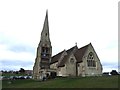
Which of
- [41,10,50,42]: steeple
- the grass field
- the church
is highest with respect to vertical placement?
[41,10,50,42]: steeple

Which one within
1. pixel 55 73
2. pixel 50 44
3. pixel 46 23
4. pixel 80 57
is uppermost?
pixel 46 23

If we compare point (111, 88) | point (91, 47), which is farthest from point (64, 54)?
point (111, 88)

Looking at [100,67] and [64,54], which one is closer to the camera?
[100,67]

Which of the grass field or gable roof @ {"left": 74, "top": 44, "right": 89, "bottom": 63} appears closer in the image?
the grass field

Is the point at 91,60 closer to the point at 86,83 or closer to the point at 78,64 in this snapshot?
the point at 78,64

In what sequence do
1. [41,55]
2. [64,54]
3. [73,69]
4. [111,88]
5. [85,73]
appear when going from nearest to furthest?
[111,88], [85,73], [73,69], [64,54], [41,55]

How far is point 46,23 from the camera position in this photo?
269 feet

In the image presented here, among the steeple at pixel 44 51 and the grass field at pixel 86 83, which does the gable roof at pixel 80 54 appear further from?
the grass field at pixel 86 83

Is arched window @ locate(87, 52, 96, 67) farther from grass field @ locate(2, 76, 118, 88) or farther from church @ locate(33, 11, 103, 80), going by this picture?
grass field @ locate(2, 76, 118, 88)

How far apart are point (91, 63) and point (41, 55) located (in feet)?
72.2

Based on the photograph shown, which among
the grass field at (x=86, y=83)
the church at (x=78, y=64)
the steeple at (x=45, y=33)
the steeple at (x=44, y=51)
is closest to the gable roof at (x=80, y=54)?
the church at (x=78, y=64)

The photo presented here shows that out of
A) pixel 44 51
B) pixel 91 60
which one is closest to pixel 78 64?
pixel 91 60

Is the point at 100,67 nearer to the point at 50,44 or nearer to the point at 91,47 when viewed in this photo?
the point at 91,47

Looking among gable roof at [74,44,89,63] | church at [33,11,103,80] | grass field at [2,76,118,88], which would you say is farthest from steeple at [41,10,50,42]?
grass field at [2,76,118,88]
